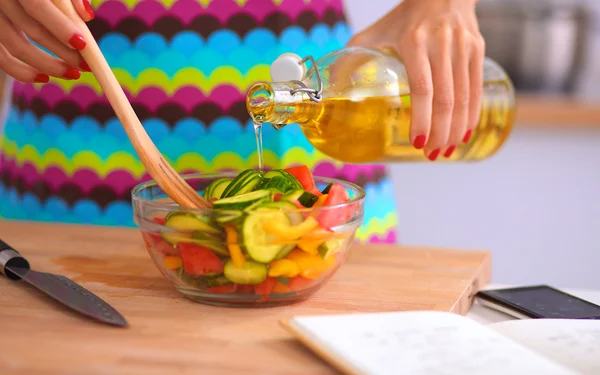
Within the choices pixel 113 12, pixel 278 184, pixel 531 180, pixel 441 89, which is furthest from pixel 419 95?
pixel 531 180

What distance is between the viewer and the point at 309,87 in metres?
1.03

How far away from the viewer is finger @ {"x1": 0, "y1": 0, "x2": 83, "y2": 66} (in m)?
0.98

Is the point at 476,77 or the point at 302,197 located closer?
the point at 302,197

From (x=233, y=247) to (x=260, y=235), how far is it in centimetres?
3

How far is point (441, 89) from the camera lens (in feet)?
3.52

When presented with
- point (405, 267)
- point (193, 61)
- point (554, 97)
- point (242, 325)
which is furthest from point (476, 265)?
point (554, 97)

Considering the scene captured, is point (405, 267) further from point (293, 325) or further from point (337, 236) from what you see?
point (293, 325)

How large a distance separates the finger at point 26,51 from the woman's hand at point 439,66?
0.44m

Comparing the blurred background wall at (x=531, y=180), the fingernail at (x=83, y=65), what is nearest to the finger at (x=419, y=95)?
the fingernail at (x=83, y=65)

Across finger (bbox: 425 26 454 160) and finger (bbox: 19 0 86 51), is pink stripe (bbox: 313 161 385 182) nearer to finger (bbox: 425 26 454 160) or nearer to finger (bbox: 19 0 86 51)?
finger (bbox: 425 26 454 160)

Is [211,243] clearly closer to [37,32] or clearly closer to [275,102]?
[275,102]

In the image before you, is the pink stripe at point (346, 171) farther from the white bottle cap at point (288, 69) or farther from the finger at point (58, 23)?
the finger at point (58, 23)

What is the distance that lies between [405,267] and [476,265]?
0.33 ft

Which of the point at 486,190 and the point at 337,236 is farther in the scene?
the point at 486,190
